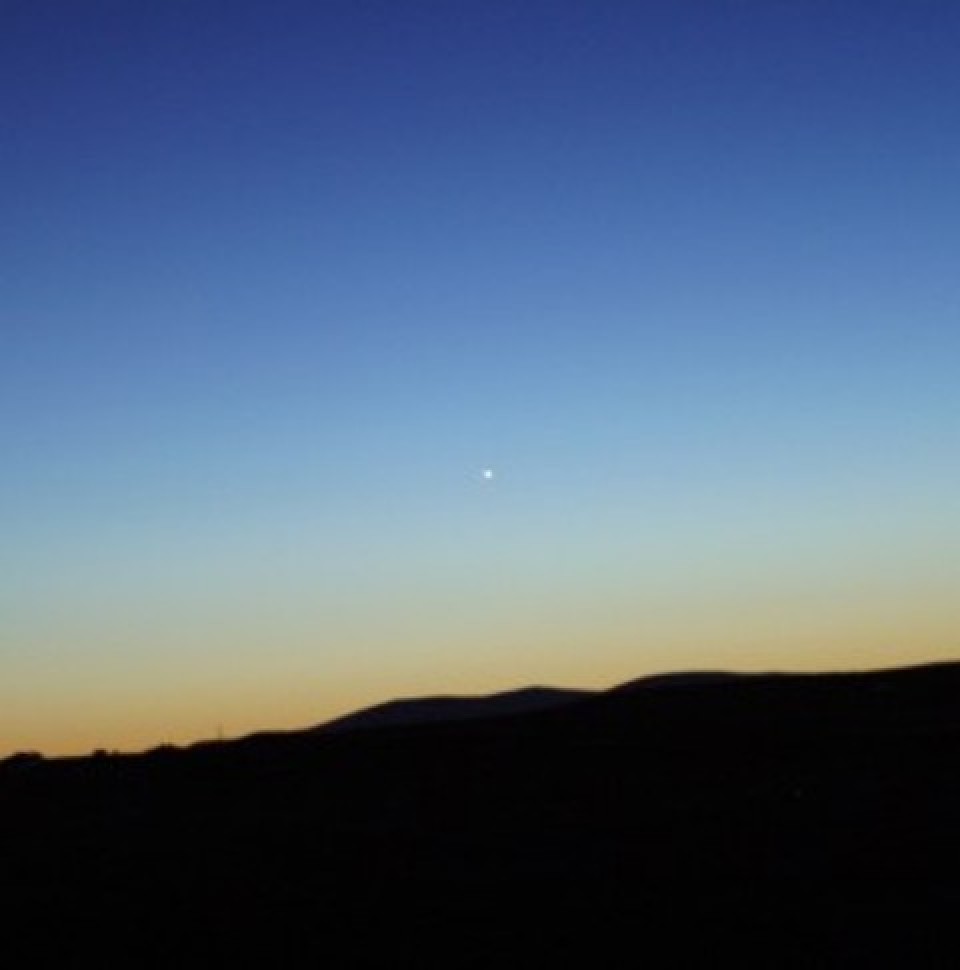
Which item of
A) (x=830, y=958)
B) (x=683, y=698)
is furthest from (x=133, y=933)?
(x=683, y=698)

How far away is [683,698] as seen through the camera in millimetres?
34125

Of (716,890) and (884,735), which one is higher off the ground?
(884,735)

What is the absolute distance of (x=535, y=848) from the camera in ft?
67.7

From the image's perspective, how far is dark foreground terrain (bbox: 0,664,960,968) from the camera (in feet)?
54.3

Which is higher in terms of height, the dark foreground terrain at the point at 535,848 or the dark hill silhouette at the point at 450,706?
the dark hill silhouette at the point at 450,706

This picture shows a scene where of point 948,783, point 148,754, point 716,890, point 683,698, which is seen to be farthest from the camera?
point 148,754

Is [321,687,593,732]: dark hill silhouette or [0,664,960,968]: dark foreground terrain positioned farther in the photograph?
[321,687,593,732]: dark hill silhouette

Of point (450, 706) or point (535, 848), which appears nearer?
point (535, 848)

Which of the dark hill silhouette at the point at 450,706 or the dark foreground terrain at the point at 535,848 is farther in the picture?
the dark hill silhouette at the point at 450,706

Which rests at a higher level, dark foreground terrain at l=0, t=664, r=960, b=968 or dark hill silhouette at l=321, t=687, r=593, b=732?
dark hill silhouette at l=321, t=687, r=593, b=732

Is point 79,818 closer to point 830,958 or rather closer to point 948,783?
point 948,783

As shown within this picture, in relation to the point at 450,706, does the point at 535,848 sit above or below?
below

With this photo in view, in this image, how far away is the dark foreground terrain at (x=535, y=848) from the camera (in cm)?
1655

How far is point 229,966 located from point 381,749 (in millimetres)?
Answer: 13551
